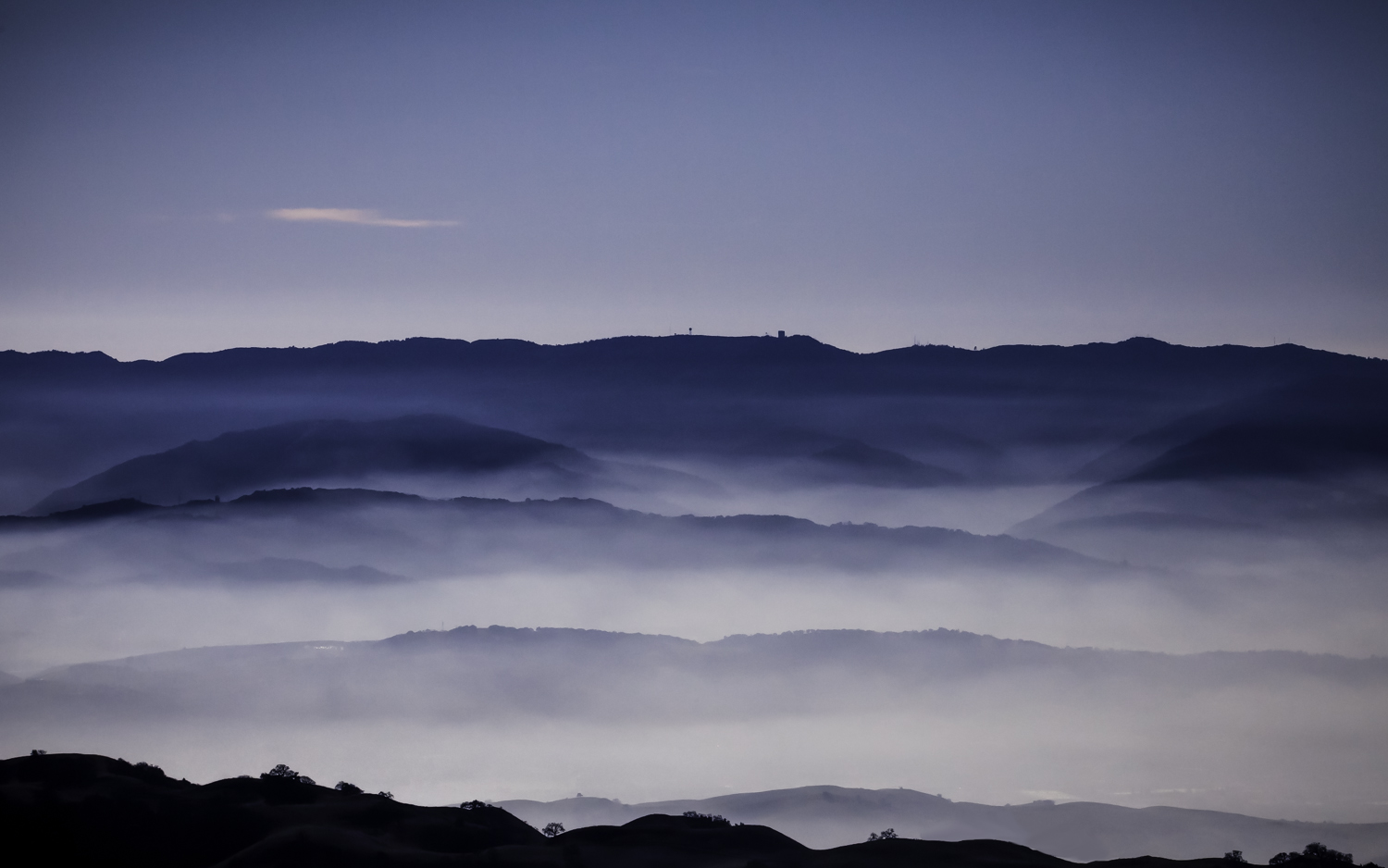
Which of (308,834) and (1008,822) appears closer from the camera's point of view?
(308,834)

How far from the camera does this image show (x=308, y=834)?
220 feet

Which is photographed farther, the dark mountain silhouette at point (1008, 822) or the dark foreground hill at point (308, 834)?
the dark mountain silhouette at point (1008, 822)

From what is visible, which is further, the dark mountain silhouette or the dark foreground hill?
the dark mountain silhouette

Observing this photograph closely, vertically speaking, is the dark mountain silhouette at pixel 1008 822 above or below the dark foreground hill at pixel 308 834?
below

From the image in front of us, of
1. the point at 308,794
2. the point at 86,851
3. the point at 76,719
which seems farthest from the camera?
the point at 76,719

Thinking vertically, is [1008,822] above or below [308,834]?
below

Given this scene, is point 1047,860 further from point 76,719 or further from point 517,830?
point 76,719

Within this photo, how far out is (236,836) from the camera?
2667 inches

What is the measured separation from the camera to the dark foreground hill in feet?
212

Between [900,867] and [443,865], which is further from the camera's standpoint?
[900,867]

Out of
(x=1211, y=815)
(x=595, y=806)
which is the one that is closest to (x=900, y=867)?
(x=595, y=806)

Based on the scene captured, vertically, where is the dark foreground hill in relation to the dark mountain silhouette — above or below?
above

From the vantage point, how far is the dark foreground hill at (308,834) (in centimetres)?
6450

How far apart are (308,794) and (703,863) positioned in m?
25.9
